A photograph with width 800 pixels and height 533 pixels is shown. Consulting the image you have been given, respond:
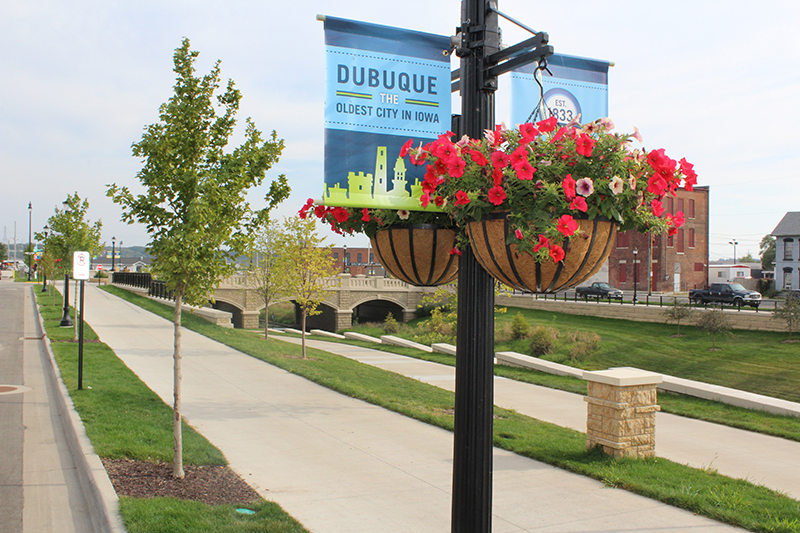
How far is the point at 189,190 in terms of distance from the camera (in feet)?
21.7

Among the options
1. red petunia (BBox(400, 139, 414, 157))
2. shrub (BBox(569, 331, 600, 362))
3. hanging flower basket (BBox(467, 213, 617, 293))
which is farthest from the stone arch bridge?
hanging flower basket (BBox(467, 213, 617, 293))

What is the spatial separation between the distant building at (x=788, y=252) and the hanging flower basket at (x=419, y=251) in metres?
67.2

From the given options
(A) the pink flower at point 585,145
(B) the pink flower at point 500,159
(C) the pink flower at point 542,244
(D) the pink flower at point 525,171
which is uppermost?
(A) the pink flower at point 585,145

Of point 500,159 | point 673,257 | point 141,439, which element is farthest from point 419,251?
point 673,257

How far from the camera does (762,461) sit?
26.5ft

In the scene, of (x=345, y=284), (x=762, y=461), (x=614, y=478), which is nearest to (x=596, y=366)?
(x=762, y=461)

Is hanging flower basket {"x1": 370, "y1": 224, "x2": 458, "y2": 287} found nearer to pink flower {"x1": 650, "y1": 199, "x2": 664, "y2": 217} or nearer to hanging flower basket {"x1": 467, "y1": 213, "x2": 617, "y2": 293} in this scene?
hanging flower basket {"x1": 467, "y1": 213, "x2": 617, "y2": 293}

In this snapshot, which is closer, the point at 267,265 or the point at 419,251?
the point at 419,251

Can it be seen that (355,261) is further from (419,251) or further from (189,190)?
(419,251)

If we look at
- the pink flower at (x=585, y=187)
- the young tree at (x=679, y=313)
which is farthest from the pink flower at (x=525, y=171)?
the young tree at (x=679, y=313)

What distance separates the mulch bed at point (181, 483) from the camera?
5945 mm

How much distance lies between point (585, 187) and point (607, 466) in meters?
5.62

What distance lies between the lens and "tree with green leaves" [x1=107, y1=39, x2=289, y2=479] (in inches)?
254

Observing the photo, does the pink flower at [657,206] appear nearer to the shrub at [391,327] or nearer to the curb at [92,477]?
the curb at [92,477]
